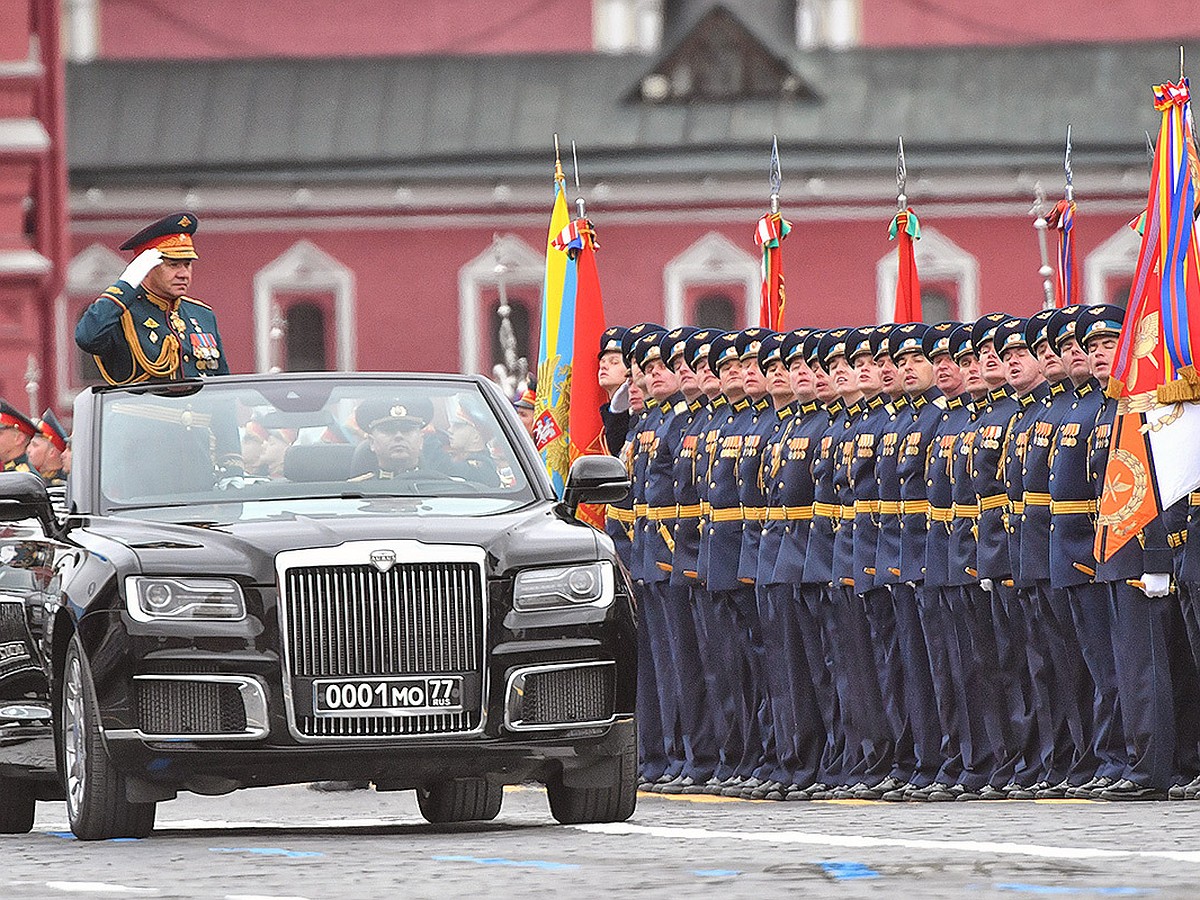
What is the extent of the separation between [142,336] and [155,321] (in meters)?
0.10

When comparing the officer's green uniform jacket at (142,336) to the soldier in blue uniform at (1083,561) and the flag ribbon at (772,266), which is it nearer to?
the soldier in blue uniform at (1083,561)

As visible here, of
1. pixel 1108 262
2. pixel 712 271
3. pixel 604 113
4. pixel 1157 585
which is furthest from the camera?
pixel 604 113

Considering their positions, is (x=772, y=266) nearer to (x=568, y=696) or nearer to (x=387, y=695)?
(x=568, y=696)

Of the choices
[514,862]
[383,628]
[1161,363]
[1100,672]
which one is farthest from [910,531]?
[514,862]

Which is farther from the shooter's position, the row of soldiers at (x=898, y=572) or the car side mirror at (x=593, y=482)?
the row of soldiers at (x=898, y=572)

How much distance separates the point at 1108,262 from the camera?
152ft

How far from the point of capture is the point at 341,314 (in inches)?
1944

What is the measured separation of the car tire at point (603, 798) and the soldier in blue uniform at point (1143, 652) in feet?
7.41

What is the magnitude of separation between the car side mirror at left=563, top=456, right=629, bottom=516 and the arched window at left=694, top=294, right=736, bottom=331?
36.2 meters

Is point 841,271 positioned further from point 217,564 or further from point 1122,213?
point 217,564

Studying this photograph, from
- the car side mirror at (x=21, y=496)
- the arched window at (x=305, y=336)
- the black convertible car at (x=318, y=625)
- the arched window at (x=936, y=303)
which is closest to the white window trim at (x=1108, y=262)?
the arched window at (x=936, y=303)

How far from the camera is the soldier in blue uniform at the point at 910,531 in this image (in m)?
14.5

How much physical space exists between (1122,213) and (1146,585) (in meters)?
33.5

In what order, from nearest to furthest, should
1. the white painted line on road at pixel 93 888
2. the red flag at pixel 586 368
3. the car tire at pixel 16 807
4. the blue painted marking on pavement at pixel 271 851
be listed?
the white painted line on road at pixel 93 888, the blue painted marking on pavement at pixel 271 851, the car tire at pixel 16 807, the red flag at pixel 586 368
